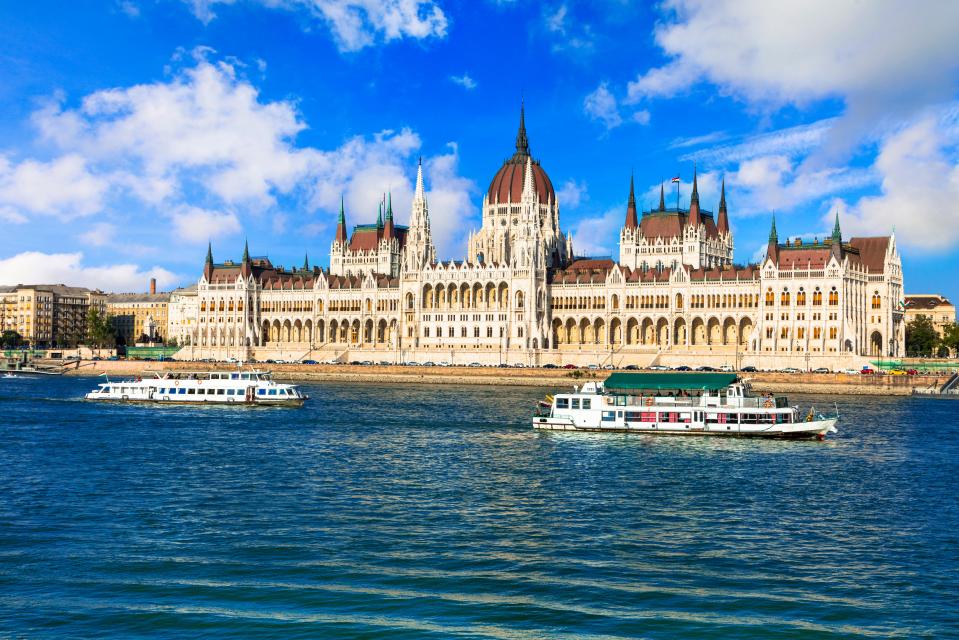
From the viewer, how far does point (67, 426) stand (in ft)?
224

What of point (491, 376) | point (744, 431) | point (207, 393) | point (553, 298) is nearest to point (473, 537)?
point (744, 431)

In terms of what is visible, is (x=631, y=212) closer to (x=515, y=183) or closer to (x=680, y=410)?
(x=515, y=183)

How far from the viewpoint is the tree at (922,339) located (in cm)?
14862

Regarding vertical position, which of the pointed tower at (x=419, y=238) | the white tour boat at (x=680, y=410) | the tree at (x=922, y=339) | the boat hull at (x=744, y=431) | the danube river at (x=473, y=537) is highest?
the pointed tower at (x=419, y=238)

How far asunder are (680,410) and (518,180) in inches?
4522

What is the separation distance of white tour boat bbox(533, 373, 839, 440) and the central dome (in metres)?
107

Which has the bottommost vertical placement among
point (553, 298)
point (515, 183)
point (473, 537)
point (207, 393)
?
point (473, 537)

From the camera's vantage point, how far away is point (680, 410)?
218ft

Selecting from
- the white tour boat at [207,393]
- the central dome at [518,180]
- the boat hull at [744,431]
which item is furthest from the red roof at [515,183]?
the boat hull at [744,431]

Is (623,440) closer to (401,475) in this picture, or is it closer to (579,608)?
(401,475)

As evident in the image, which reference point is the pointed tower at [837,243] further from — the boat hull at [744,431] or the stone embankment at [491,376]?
the boat hull at [744,431]

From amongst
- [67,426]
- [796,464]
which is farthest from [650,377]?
[67,426]

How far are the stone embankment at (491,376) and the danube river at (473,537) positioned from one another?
52998 mm

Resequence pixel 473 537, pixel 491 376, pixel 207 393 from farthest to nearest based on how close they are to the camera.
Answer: pixel 491 376
pixel 207 393
pixel 473 537
